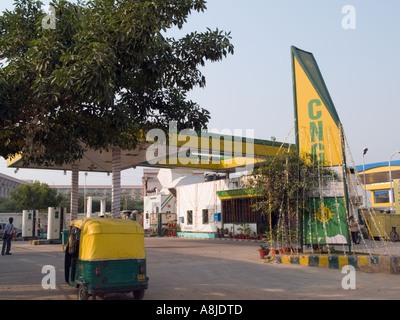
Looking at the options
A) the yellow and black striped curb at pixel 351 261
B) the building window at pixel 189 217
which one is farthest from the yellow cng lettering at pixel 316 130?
the building window at pixel 189 217

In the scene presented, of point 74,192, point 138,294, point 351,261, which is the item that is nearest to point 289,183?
point 351,261

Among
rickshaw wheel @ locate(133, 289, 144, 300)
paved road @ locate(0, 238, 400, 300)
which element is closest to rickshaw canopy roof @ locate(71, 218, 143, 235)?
rickshaw wheel @ locate(133, 289, 144, 300)

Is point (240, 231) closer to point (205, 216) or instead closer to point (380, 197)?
point (205, 216)

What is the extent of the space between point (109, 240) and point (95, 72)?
354 cm

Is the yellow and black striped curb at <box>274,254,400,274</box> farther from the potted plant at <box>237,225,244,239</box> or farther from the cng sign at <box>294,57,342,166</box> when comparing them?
the potted plant at <box>237,225,244,239</box>

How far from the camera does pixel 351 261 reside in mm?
13203

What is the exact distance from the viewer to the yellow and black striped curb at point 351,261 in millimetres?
12352

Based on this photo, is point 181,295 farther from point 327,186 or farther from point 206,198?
point 206,198

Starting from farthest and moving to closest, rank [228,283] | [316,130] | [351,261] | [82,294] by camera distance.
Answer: [316,130], [351,261], [228,283], [82,294]

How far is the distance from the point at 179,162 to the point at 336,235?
19.1 meters

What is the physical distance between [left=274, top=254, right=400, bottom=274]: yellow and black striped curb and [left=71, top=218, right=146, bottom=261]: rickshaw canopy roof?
7.77m

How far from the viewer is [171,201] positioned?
45719mm

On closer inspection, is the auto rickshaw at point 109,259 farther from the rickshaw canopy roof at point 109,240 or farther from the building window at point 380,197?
the building window at point 380,197
